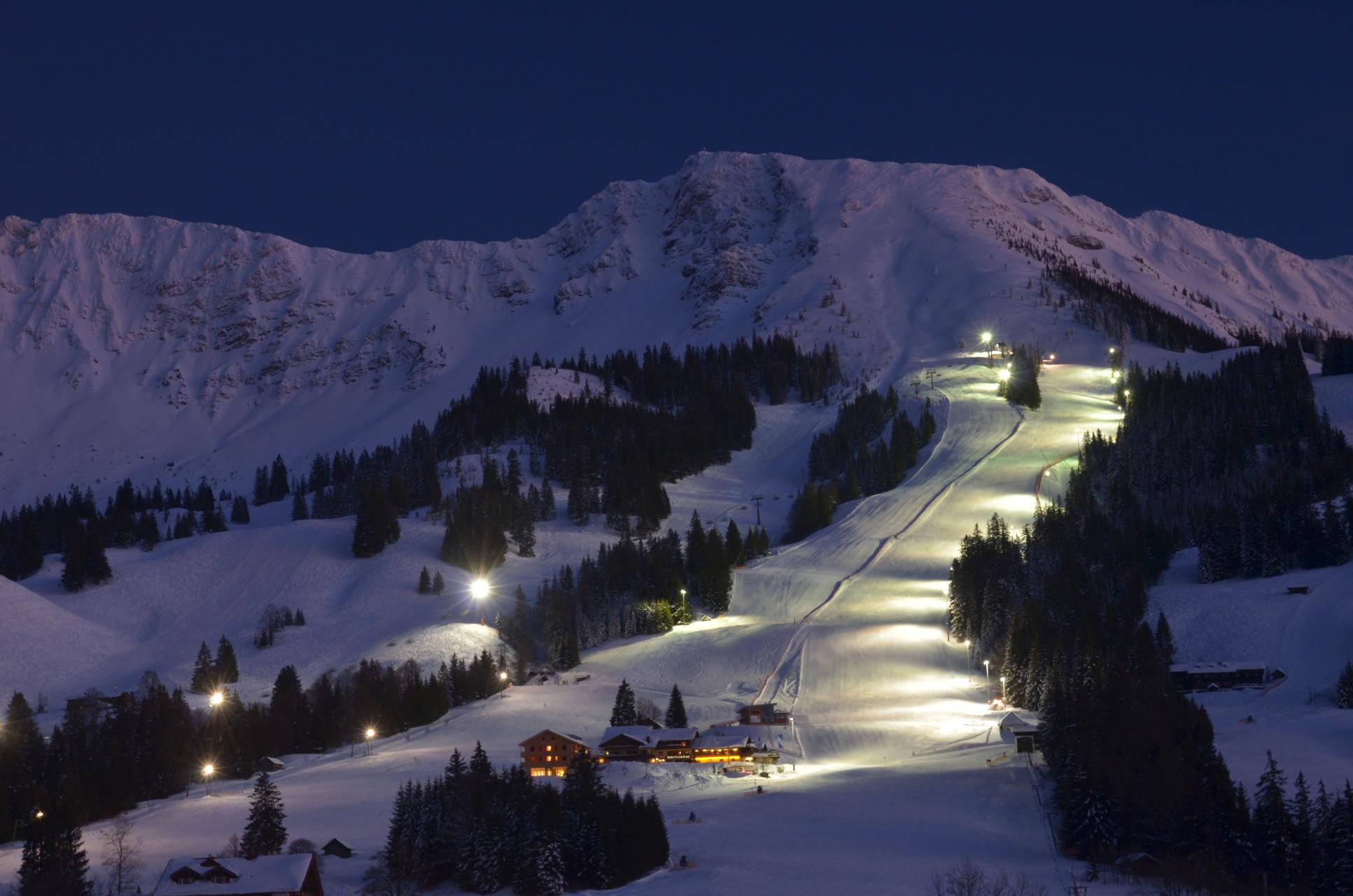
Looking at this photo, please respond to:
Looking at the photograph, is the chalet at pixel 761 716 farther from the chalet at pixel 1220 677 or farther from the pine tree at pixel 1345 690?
the pine tree at pixel 1345 690

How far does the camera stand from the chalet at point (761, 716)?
77125 mm

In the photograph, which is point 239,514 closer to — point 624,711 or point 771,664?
point 771,664

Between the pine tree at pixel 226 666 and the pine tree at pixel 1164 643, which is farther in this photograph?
the pine tree at pixel 226 666

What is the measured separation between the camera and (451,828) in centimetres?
4988

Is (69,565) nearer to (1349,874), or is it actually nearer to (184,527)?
(184,527)

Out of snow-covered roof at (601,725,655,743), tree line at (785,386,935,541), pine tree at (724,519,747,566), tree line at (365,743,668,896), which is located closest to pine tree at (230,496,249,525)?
tree line at (785,386,935,541)

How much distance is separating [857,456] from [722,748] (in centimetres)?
8729

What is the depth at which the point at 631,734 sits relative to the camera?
230 feet

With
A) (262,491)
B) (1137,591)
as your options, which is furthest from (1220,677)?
(262,491)

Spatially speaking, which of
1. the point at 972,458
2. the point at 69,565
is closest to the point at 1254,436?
the point at 972,458

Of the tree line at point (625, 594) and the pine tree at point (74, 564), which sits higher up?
the pine tree at point (74, 564)

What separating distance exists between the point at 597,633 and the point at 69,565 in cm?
5514

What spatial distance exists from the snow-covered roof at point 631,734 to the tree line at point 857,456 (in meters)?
61.4

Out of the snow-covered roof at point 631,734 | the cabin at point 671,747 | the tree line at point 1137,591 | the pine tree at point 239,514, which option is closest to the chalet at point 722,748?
the cabin at point 671,747
